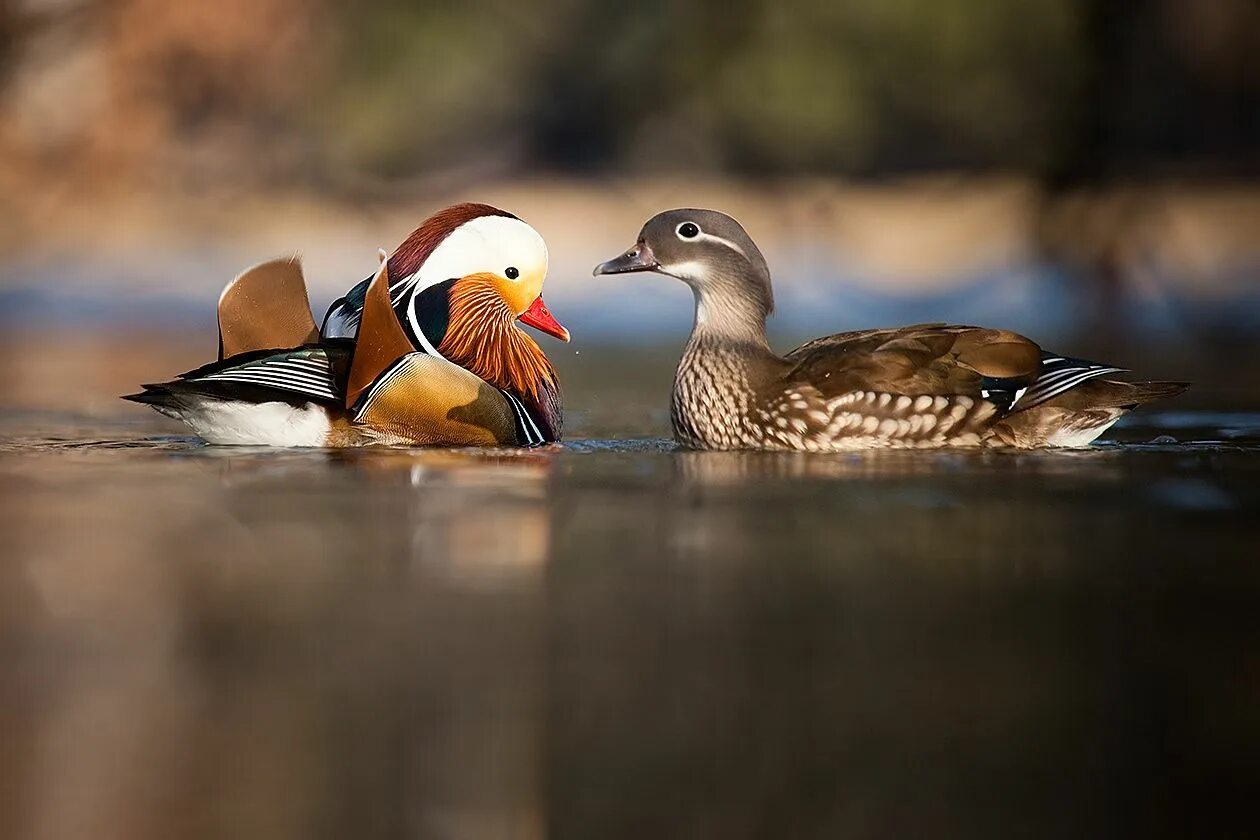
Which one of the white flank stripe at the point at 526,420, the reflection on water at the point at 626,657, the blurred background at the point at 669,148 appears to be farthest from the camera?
the blurred background at the point at 669,148

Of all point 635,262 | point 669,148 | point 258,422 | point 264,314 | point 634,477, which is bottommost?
point 634,477

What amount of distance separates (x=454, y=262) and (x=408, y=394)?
744mm

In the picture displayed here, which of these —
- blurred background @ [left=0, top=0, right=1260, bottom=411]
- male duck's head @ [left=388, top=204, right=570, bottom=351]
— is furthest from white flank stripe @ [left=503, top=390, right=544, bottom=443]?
blurred background @ [left=0, top=0, right=1260, bottom=411]

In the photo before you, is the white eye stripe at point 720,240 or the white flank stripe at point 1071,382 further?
the white eye stripe at point 720,240

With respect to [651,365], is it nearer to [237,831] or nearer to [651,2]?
[651,2]

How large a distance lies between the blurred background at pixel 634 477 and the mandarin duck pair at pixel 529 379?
177 mm

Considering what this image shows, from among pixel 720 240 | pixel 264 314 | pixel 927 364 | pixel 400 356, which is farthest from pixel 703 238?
pixel 264 314

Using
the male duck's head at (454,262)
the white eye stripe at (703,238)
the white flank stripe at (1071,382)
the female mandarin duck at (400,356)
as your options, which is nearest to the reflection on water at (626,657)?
the female mandarin duck at (400,356)

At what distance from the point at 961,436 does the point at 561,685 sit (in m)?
3.32

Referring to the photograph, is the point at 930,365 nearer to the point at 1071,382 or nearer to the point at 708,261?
the point at 1071,382

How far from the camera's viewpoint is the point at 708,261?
7027 millimetres

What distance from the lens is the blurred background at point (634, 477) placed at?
A: 3.01m

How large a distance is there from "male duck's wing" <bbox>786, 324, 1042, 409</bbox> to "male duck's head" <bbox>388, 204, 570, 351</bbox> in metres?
1.04

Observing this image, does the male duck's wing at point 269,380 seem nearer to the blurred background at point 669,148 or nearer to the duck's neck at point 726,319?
the duck's neck at point 726,319
